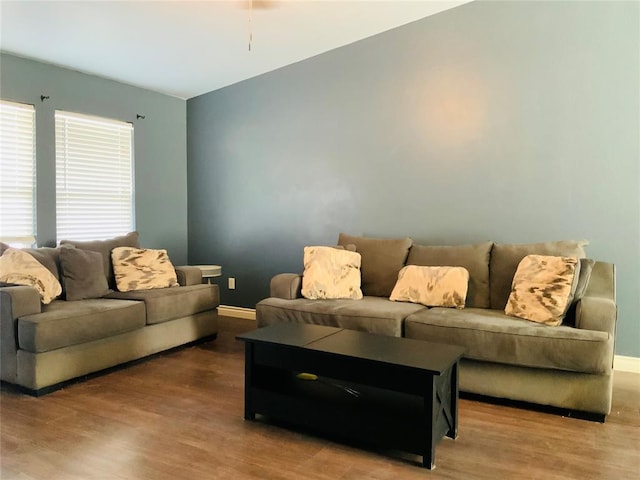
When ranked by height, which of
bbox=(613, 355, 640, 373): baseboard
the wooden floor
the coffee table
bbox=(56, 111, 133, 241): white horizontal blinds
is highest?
bbox=(56, 111, 133, 241): white horizontal blinds

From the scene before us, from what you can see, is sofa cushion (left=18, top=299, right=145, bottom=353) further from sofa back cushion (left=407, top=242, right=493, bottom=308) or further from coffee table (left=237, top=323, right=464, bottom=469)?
sofa back cushion (left=407, top=242, right=493, bottom=308)

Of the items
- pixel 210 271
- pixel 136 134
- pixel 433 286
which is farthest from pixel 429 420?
pixel 136 134

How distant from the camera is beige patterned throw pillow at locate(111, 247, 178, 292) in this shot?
12.5ft

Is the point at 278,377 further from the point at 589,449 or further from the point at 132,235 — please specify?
the point at 132,235

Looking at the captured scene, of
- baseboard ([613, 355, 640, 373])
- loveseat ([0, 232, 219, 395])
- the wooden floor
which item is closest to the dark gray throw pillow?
loveseat ([0, 232, 219, 395])

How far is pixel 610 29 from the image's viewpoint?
10.7 feet

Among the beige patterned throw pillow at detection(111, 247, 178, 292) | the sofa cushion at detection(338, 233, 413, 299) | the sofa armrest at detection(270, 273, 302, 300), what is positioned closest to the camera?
the sofa armrest at detection(270, 273, 302, 300)

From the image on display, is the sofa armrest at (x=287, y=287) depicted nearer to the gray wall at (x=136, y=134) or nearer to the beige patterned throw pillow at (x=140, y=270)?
the beige patterned throw pillow at (x=140, y=270)

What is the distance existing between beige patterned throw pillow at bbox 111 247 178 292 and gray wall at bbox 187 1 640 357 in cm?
108

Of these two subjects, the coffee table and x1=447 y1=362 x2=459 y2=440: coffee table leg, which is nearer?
the coffee table

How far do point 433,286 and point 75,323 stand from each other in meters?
2.37

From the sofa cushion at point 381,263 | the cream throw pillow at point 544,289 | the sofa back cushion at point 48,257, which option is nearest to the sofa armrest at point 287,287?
the sofa cushion at point 381,263

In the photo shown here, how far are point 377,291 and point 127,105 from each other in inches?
120

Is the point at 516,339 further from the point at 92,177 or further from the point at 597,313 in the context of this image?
the point at 92,177
